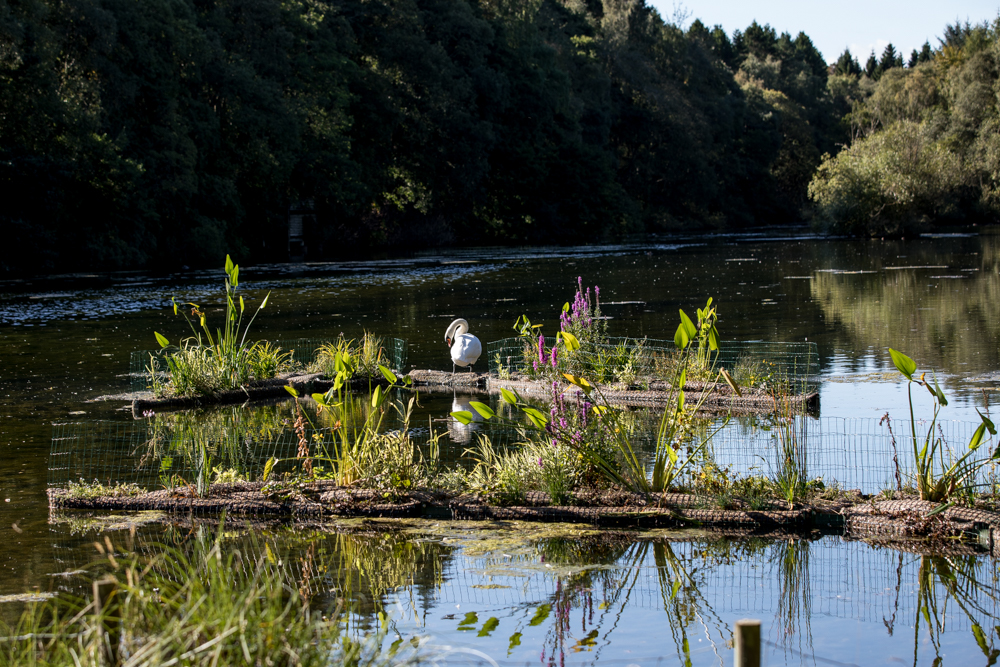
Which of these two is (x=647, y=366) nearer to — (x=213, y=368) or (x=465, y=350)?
(x=465, y=350)

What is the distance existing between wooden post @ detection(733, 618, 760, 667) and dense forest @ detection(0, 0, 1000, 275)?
121 ft

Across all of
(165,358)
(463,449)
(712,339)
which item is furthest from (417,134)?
(712,339)

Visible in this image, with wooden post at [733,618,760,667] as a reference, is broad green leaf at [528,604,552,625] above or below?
below

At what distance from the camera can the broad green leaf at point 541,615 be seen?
20.9 ft

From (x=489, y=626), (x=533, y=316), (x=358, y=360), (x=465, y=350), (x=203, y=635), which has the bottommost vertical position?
(x=489, y=626)

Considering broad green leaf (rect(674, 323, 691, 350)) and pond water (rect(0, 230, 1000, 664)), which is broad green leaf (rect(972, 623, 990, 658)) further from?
broad green leaf (rect(674, 323, 691, 350))

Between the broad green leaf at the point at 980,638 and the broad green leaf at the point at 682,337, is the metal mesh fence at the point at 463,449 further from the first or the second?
the broad green leaf at the point at 980,638

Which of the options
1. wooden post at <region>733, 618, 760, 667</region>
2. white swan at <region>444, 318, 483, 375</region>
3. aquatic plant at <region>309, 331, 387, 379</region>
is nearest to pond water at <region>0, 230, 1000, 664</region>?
white swan at <region>444, 318, 483, 375</region>

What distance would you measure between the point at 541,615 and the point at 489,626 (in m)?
0.38

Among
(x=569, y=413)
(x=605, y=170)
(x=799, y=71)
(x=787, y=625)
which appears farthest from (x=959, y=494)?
(x=799, y=71)

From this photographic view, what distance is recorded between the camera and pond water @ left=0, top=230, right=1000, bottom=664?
10336 mm

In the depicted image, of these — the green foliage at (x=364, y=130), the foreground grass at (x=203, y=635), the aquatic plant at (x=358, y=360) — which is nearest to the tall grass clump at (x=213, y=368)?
the aquatic plant at (x=358, y=360)

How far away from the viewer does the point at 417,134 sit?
2354 inches

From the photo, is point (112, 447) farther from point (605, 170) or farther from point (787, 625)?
point (605, 170)
